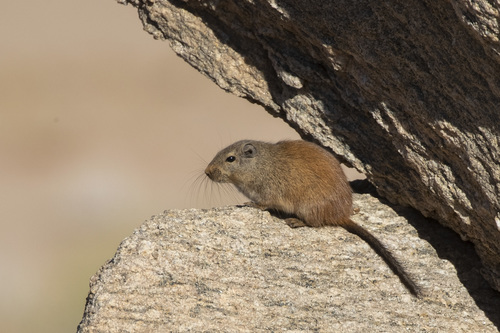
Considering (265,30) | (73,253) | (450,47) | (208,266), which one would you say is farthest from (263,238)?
(73,253)

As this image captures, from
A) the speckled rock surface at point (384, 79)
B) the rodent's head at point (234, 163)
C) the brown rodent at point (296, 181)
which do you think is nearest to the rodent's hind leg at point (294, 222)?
the brown rodent at point (296, 181)

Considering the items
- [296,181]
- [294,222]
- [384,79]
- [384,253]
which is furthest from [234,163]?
[384,79]

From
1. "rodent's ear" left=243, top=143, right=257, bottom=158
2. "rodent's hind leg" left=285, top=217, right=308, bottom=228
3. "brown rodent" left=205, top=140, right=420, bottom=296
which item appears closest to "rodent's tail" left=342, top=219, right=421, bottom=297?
"brown rodent" left=205, top=140, right=420, bottom=296

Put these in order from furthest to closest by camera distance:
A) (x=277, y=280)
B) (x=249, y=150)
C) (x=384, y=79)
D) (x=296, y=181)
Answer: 1. (x=249, y=150)
2. (x=296, y=181)
3. (x=277, y=280)
4. (x=384, y=79)

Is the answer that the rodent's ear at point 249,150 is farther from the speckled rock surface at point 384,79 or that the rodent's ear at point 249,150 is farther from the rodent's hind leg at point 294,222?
the rodent's hind leg at point 294,222

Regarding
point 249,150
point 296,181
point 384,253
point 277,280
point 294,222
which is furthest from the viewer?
point 249,150

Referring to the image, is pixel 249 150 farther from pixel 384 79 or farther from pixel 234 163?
pixel 384 79
